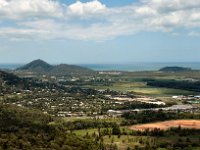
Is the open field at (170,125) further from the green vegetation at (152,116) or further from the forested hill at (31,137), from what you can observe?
the forested hill at (31,137)

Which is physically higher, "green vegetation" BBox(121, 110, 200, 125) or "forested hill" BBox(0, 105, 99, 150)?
"forested hill" BBox(0, 105, 99, 150)

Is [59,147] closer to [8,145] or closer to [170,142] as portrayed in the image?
[8,145]

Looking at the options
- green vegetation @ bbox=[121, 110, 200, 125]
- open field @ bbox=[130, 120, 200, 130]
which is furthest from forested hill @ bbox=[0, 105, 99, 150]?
green vegetation @ bbox=[121, 110, 200, 125]

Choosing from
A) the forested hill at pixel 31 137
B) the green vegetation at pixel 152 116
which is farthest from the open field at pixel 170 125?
the forested hill at pixel 31 137

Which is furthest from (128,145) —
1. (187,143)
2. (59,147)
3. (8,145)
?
(8,145)

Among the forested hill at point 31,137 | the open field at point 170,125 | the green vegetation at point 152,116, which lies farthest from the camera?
the green vegetation at point 152,116

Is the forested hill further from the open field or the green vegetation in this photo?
the green vegetation

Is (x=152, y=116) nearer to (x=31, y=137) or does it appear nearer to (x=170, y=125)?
(x=170, y=125)

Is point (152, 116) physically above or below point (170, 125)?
above

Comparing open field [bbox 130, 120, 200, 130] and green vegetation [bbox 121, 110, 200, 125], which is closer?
open field [bbox 130, 120, 200, 130]

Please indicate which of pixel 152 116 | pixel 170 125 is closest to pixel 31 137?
pixel 170 125

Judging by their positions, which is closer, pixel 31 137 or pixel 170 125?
pixel 31 137
